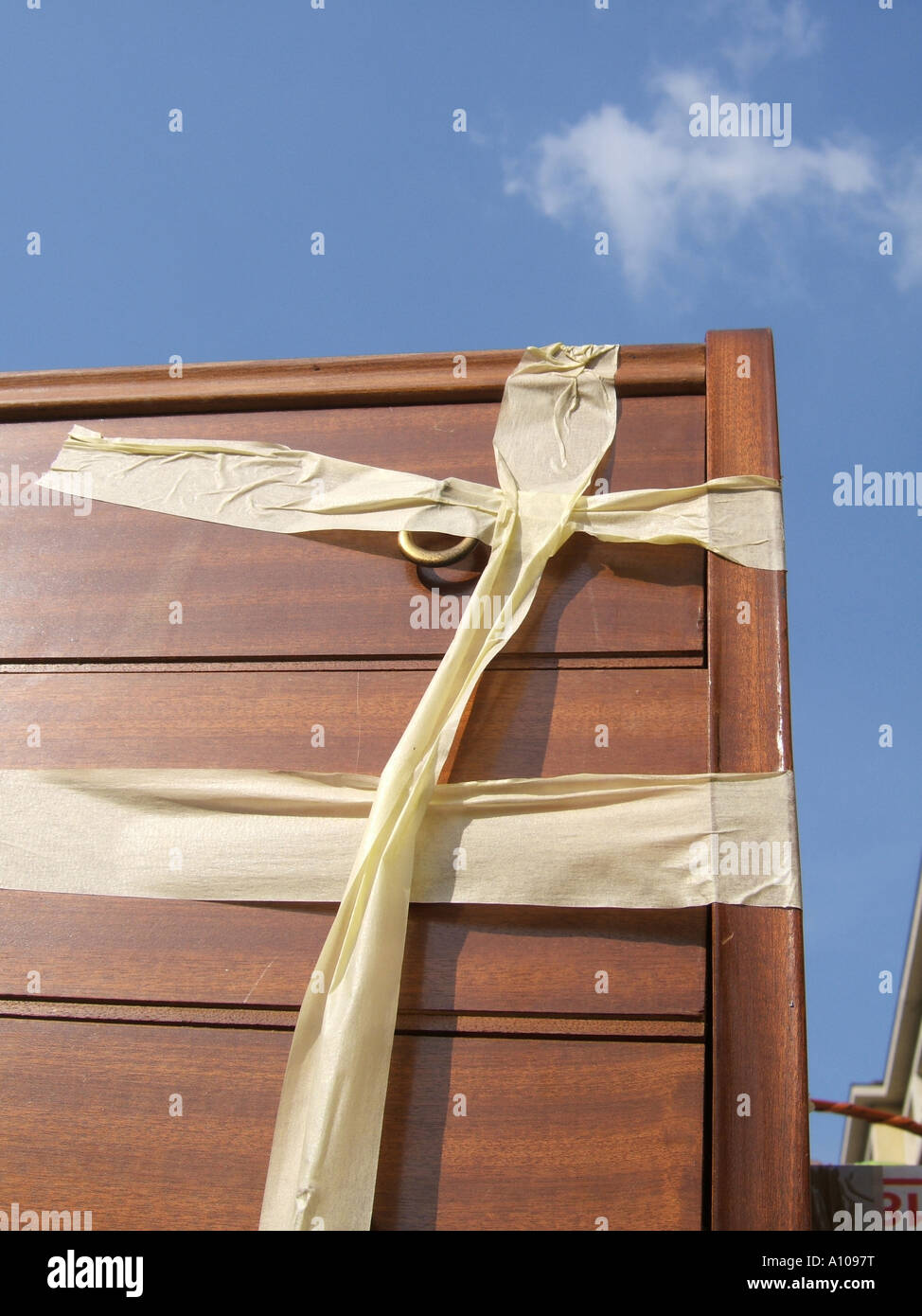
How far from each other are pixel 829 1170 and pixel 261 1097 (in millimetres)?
768

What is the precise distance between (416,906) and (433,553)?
0.47 meters

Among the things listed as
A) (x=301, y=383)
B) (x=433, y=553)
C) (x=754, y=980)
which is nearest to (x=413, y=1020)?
(x=754, y=980)

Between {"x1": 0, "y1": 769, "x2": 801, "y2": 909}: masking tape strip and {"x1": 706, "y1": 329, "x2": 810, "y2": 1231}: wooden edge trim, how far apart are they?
0.05 m

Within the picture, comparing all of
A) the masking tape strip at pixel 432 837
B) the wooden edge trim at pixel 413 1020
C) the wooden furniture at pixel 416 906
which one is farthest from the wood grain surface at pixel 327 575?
the wooden edge trim at pixel 413 1020

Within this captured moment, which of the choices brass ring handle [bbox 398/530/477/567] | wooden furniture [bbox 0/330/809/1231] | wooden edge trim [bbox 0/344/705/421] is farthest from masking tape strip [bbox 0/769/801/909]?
wooden edge trim [bbox 0/344/705/421]

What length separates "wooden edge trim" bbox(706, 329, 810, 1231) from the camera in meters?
1.13

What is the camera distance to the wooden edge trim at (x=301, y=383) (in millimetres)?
1653

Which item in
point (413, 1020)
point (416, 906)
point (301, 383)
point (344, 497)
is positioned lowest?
point (413, 1020)

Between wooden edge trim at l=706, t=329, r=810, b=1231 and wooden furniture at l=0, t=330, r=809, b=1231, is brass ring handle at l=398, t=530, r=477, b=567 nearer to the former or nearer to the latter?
wooden furniture at l=0, t=330, r=809, b=1231

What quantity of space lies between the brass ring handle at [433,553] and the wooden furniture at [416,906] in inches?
0.9

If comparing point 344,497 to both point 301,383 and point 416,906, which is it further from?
point 416,906

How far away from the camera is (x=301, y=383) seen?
1.71 m
